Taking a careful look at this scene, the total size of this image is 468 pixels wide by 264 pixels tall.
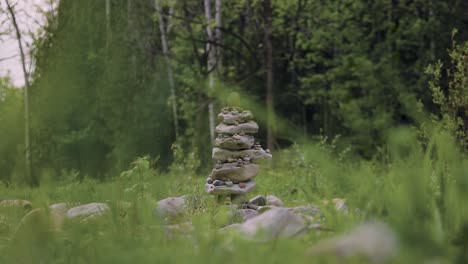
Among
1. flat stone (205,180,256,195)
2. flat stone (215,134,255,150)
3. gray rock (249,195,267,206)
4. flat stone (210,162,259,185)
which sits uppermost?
flat stone (215,134,255,150)

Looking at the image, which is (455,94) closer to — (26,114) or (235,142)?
(235,142)

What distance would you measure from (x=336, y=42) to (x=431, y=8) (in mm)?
2728

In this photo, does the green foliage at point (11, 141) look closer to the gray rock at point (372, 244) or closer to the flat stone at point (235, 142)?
the flat stone at point (235, 142)

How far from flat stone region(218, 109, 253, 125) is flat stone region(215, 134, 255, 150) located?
163 millimetres

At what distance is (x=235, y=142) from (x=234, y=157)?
0.18 meters

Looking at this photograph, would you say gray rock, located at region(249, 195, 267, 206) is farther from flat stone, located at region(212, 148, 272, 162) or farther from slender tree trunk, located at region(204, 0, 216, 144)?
slender tree trunk, located at region(204, 0, 216, 144)

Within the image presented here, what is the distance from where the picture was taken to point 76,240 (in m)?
1.37

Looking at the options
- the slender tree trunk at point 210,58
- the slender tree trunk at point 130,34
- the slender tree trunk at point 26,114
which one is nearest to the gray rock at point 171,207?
the slender tree trunk at point 26,114

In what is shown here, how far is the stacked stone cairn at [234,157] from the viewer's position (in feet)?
16.5

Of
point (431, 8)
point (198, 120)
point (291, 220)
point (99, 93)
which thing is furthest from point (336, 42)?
point (291, 220)

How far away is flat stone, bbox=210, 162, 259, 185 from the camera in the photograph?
504 cm

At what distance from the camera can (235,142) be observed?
5.06 meters

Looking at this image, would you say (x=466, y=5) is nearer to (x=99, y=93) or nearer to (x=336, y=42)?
(x=336, y=42)

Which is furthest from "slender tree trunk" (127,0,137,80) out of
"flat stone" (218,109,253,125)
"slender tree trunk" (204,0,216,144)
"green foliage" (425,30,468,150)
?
"green foliage" (425,30,468,150)
